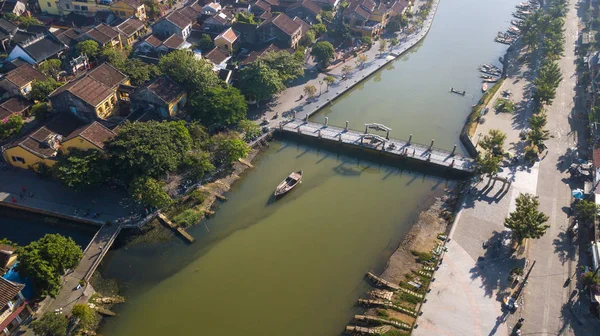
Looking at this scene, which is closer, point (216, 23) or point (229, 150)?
point (229, 150)

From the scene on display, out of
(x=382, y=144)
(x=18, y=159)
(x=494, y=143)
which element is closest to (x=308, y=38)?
(x=382, y=144)

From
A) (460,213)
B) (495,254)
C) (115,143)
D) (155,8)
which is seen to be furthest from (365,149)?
(155,8)

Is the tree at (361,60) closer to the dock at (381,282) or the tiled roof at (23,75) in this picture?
the dock at (381,282)

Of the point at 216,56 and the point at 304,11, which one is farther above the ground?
the point at 304,11

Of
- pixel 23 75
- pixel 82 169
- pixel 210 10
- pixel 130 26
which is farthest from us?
pixel 210 10

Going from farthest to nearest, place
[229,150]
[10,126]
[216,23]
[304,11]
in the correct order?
[304,11], [216,23], [10,126], [229,150]

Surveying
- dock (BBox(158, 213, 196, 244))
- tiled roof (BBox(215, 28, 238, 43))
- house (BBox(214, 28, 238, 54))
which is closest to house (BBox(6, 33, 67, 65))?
house (BBox(214, 28, 238, 54))

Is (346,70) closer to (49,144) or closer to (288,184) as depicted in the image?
(288,184)
